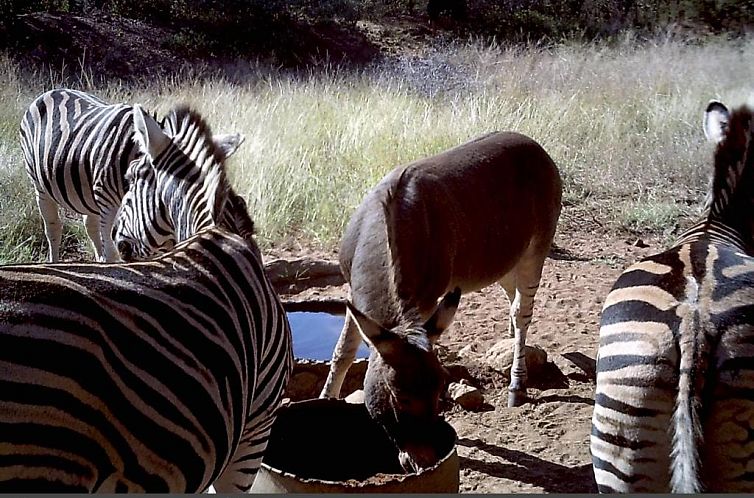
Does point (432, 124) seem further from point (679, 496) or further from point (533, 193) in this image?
point (679, 496)

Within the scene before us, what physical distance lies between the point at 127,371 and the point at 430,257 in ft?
5.52

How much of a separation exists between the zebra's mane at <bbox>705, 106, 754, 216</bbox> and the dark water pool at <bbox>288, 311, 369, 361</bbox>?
193cm

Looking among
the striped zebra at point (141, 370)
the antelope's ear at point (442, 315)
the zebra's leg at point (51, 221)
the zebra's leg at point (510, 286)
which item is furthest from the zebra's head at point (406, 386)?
the zebra's leg at point (51, 221)

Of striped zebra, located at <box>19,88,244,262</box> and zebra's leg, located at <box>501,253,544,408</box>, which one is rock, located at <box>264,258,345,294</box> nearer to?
striped zebra, located at <box>19,88,244,262</box>

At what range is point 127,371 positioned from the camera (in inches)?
59.7

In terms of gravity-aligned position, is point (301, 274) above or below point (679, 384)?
below

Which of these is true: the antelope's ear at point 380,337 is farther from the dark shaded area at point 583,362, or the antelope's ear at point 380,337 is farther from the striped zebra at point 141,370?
the dark shaded area at point 583,362

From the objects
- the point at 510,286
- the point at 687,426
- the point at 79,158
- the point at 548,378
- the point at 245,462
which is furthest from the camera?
the point at 79,158

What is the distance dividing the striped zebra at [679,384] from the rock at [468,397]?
1706mm

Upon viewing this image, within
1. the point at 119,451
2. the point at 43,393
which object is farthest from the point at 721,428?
the point at 43,393

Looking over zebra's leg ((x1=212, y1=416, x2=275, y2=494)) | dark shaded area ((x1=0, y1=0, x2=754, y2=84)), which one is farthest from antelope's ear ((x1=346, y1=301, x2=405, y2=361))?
dark shaded area ((x1=0, y1=0, x2=754, y2=84))

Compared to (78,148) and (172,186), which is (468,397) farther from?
(78,148)

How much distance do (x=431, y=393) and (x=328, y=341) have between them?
2.01 m

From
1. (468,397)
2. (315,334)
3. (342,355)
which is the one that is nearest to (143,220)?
(342,355)
